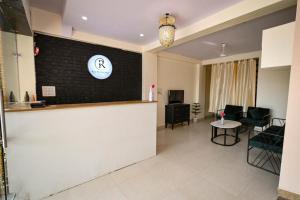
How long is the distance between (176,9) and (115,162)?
262 centimetres

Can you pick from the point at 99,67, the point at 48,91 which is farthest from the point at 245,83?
the point at 48,91

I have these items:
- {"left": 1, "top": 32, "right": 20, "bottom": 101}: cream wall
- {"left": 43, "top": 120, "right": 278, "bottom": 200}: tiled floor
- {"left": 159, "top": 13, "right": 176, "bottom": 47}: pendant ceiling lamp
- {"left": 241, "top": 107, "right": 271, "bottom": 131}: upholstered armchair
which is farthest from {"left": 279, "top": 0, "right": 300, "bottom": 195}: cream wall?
{"left": 1, "top": 32, "right": 20, "bottom": 101}: cream wall

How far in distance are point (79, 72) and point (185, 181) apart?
294cm

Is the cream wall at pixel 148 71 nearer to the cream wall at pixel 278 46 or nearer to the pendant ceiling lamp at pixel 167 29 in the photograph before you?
the pendant ceiling lamp at pixel 167 29

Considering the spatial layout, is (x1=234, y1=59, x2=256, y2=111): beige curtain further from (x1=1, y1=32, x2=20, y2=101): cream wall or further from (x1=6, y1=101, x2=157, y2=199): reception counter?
(x1=1, y1=32, x2=20, y2=101): cream wall

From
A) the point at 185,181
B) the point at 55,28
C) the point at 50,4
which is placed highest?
the point at 50,4

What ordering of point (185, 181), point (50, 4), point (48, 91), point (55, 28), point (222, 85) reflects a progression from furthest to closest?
point (222, 85)
point (48, 91)
point (55, 28)
point (50, 4)
point (185, 181)

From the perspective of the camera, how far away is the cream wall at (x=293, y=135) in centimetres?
155

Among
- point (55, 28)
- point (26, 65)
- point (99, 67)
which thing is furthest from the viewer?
point (99, 67)

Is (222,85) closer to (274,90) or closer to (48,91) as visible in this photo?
(274,90)

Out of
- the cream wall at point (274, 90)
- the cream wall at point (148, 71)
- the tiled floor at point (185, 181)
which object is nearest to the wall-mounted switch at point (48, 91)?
the tiled floor at point (185, 181)

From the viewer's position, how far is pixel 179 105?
4.80 m

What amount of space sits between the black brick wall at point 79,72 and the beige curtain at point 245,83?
12.1 feet

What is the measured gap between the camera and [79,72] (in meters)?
3.04
